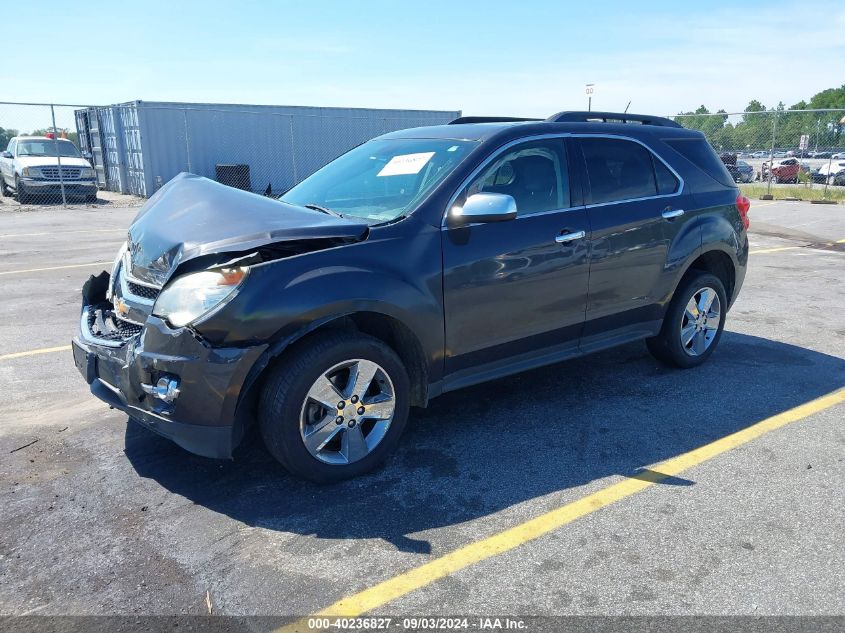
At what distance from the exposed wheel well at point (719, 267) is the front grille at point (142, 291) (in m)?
3.84

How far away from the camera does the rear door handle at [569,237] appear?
4.12 metres

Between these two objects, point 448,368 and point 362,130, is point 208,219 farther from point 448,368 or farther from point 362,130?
point 362,130

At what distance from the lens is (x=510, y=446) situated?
3.92m

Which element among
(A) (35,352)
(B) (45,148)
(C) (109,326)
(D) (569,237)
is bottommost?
(A) (35,352)

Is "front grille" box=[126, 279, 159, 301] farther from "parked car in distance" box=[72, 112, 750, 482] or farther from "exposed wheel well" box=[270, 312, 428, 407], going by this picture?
"exposed wheel well" box=[270, 312, 428, 407]

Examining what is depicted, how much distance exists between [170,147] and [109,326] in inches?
705

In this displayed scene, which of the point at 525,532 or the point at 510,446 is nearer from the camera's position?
the point at 525,532

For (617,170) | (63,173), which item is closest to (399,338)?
(617,170)

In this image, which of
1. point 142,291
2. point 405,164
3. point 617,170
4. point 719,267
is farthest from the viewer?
point 719,267

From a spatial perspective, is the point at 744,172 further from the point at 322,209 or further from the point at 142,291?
the point at 142,291

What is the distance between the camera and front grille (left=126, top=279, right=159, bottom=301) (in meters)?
3.48

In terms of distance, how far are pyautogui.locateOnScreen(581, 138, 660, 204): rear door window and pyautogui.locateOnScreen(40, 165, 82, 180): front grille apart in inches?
712

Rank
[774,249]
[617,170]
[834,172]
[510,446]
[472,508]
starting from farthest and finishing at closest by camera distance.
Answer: [834,172]
[774,249]
[617,170]
[510,446]
[472,508]

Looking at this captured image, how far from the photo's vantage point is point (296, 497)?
3.36 meters
